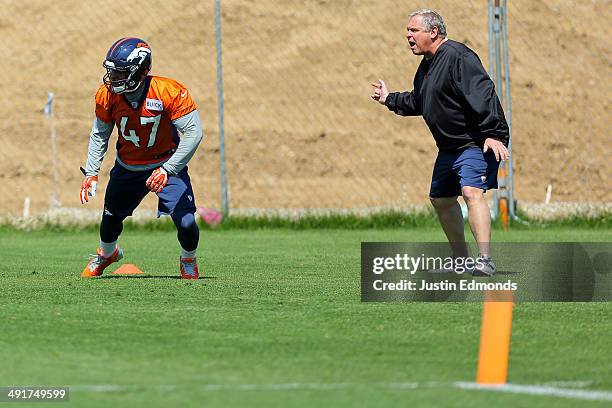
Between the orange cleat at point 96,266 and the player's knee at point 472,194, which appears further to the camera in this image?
the orange cleat at point 96,266

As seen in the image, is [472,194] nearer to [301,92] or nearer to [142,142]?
[142,142]

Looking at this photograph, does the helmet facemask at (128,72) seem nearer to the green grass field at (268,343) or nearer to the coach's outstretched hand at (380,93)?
the green grass field at (268,343)

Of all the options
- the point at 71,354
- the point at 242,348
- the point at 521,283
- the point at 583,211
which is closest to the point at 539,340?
the point at 242,348

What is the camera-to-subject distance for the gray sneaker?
30.8 feet

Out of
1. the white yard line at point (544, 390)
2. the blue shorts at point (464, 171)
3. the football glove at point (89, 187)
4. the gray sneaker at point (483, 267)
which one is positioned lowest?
the white yard line at point (544, 390)

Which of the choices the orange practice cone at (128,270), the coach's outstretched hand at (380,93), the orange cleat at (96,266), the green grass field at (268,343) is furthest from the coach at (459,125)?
the orange cleat at (96,266)

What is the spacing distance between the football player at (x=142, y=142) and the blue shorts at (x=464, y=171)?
69.7 inches

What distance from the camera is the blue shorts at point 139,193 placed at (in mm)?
10148

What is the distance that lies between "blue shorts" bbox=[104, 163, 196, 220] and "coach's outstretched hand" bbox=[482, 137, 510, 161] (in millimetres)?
2216

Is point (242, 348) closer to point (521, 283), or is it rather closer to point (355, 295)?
point (355, 295)

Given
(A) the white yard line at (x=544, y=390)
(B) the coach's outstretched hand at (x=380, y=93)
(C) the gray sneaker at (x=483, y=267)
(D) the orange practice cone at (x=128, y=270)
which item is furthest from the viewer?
(D) the orange practice cone at (x=128, y=270)

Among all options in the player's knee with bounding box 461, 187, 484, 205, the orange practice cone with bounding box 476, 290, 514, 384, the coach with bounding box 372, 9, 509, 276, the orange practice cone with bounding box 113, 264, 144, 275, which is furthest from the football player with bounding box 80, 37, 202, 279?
the orange practice cone with bounding box 476, 290, 514, 384

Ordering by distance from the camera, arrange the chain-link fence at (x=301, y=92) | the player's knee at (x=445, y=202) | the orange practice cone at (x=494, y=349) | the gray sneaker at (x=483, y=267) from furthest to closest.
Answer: the chain-link fence at (x=301, y=92)
the player's knee at (x=445, y=202)
the gray sneaker at (x=483, y=267)
the orange practice cone at (x=494, y=349)

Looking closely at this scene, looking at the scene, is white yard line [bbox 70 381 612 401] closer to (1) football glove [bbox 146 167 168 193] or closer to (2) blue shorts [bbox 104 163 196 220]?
(1) football glove [bbox 146 167 168 193]
